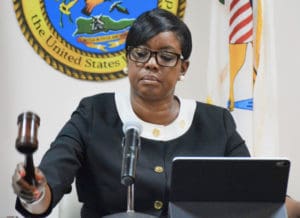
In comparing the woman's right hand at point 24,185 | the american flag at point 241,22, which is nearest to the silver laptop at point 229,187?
the woman's right hand at point 24,185

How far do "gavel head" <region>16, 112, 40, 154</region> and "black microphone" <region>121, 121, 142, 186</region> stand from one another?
226 mm

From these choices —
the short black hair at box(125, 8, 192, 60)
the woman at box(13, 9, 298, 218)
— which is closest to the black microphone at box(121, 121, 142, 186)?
the woman at box(13, 9, 298, 218)

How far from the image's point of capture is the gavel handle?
0.80 meters

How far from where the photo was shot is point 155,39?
158 centimetres

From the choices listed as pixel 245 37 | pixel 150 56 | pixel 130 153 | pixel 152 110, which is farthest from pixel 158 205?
pixel 245 37

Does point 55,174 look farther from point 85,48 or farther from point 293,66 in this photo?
point 293,66

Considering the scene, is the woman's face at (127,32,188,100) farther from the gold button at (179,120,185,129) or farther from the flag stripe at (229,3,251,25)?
Result: the flag stripe at (229,3,251,25)

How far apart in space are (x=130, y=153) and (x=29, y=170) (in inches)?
8.2

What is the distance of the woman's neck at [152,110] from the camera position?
171 cm

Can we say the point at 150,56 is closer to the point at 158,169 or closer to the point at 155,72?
the point at 155,72

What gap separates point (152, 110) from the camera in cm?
171

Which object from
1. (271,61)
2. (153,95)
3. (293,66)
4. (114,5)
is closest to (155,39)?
(153,95)

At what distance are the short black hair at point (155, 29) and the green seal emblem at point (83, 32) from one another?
894mm

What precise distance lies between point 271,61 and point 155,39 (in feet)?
2.53
